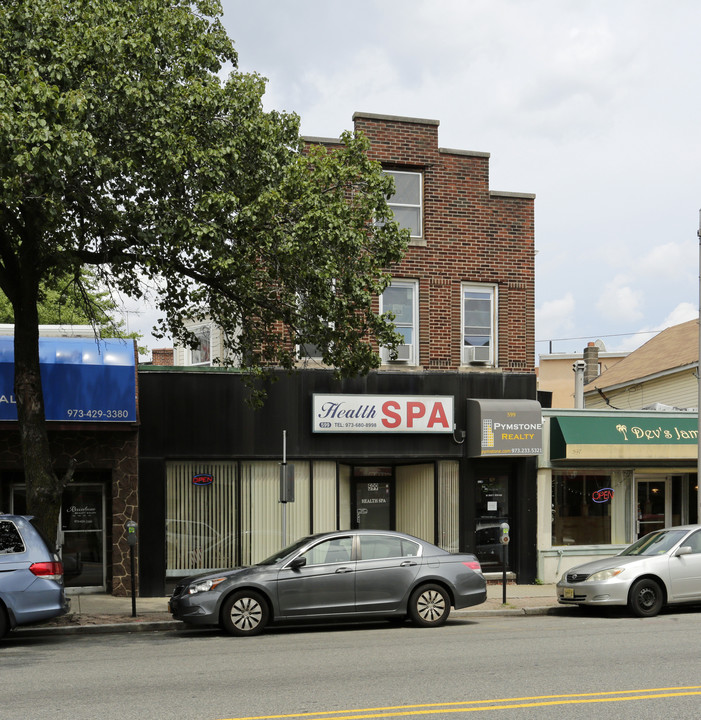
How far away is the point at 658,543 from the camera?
15953 mm

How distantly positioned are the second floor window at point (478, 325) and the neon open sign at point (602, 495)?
149 inches

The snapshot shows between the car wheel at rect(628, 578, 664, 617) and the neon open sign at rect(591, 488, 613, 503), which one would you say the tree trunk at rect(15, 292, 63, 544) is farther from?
the neon open sign at rect(591, 488, 613, 503)

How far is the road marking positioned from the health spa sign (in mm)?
11222

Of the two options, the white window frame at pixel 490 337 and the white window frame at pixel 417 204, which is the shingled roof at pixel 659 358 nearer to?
the white window frame at pixel 490 337

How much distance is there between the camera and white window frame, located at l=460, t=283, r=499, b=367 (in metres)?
20.7

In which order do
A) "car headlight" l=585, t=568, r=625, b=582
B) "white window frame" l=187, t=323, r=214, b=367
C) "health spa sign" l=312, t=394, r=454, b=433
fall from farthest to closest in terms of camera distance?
1. "white window frame" l=187, t=323, r=214, b=367
2. "health spa sign" l=312, t=394, r=454, b=433
3. "car headlight" l=585, t=568, r=625, b=582

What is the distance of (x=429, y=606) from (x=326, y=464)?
19.7 ft

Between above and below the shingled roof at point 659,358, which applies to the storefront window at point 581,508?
below

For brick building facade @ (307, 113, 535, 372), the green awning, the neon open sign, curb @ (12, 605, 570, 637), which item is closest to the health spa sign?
brick building facade @ (307, 113, 535, 372)

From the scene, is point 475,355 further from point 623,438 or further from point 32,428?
point 32,428

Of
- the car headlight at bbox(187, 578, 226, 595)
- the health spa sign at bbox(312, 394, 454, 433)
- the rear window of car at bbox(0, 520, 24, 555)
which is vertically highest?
the health spa sign at bbox(312, 394, 454, 433)

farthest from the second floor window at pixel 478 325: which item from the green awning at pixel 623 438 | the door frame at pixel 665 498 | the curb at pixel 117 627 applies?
the curb at pixel 117 627

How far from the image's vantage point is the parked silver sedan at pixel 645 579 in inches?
593

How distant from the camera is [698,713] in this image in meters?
7.70
